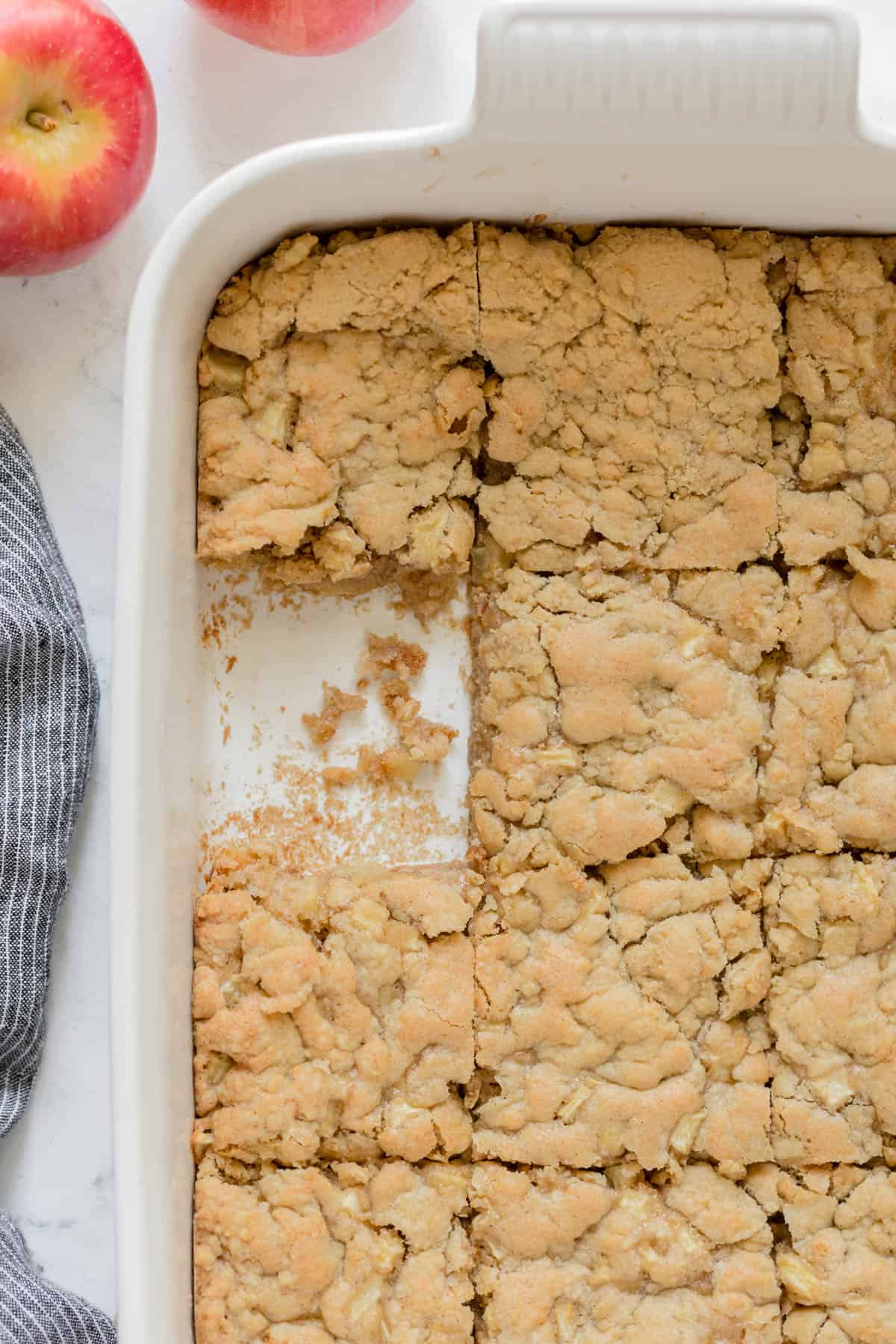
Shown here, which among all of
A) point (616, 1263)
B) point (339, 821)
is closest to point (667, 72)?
point (339, 821)

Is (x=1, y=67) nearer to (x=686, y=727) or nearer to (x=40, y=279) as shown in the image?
(x=40, y=279)

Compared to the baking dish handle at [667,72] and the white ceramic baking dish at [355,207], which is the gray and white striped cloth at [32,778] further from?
the baking dish handle at [667,72]

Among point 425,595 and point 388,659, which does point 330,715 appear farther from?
point 425,595

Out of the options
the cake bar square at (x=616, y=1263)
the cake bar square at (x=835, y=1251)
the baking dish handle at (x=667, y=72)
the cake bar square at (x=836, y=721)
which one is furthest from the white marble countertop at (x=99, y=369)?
the cake bar square at (x=835, y=1251)

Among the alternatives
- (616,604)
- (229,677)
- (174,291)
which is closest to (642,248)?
(616,604)

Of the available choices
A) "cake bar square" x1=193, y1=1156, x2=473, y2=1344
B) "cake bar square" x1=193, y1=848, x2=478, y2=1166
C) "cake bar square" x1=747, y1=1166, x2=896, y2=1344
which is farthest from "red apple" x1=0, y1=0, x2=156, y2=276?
"cake bar square" x1=747, y1=1166, x2=896, y2=1344

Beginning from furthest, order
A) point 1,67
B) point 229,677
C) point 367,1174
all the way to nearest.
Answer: point 229,677 < point 367,1174 < point 1,67
